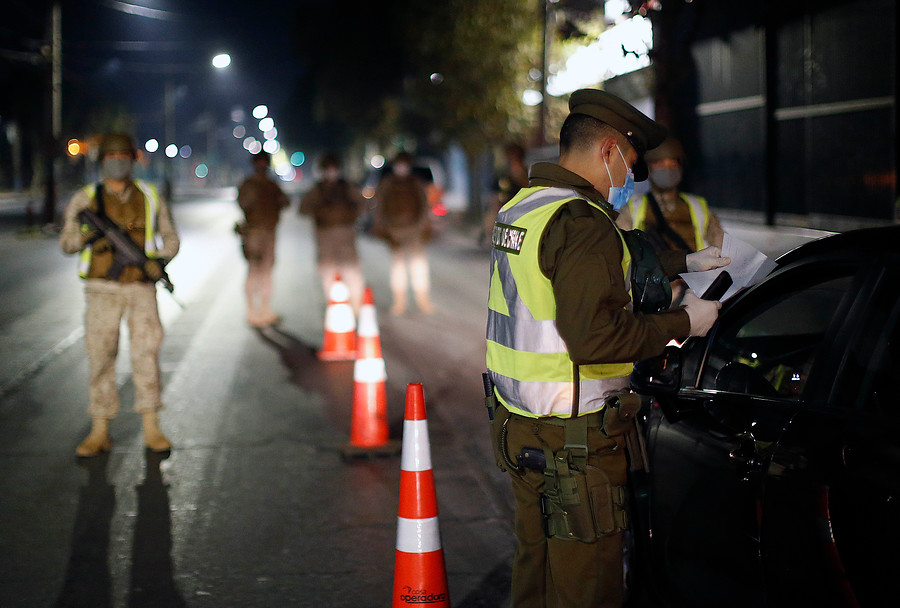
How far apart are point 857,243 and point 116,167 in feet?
16.1

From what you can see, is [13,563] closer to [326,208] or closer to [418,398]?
[418,398]

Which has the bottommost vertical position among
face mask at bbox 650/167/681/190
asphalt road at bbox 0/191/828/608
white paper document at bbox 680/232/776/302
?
asphalt road at bbox 0/191/828/608

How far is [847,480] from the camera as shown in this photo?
8.86 ft

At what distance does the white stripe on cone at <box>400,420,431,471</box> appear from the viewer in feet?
13.4

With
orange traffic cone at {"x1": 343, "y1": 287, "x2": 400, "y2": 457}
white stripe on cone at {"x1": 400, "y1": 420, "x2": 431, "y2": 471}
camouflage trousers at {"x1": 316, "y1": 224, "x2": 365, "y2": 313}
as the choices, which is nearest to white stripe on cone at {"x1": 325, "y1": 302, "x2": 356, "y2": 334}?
camouflage trousers at {"x1": 316, "y1": 224, "x2": 365, "y2": 313}

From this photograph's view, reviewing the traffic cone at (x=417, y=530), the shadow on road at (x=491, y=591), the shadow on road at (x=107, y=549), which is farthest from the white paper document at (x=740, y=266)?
the shadow on road at (x=107, y=549)

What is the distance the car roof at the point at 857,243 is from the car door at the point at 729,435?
43mm

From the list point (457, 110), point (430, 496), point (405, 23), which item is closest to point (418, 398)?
point (430, 496)

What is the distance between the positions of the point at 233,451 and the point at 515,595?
416 centimetres

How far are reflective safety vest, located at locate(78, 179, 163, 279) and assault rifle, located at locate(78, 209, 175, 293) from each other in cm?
7

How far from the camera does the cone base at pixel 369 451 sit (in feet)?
23.3

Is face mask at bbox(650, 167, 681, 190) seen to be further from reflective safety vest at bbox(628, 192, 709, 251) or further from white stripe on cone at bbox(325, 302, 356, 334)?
white stripe on cone at bbox(325, 302, 356, 334)

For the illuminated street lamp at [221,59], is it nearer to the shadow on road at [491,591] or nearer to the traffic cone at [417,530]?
the shadow on road at [491,591]

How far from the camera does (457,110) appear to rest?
32.1 meters
